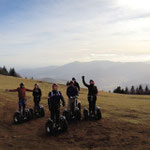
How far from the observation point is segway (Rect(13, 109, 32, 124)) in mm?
16797

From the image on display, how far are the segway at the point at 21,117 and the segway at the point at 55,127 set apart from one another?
13.1ft

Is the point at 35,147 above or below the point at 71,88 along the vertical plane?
below

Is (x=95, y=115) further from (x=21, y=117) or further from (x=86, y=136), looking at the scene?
(x=21, y=117)

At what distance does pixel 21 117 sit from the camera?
16.9 metres

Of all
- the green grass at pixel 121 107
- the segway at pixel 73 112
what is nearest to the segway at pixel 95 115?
the segway at pixel 73 112

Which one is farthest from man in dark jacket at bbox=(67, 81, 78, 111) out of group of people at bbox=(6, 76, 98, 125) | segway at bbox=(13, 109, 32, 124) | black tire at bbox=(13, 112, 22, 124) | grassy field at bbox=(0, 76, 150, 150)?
black tire at bbox=(13, 112, 22, 124)

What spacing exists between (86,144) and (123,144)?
6.69ft

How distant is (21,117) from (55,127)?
4.36 m

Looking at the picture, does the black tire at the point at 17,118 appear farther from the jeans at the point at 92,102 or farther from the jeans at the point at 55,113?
the jeans at the point at 92,102

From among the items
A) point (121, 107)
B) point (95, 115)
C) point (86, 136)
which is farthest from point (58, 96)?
point (121, 107)

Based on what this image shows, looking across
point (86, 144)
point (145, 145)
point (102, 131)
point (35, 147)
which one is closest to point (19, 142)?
point (35, 147)

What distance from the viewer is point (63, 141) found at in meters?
12.5

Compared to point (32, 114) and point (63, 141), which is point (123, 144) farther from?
point (32, 114)

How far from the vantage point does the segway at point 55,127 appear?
13625 mm
